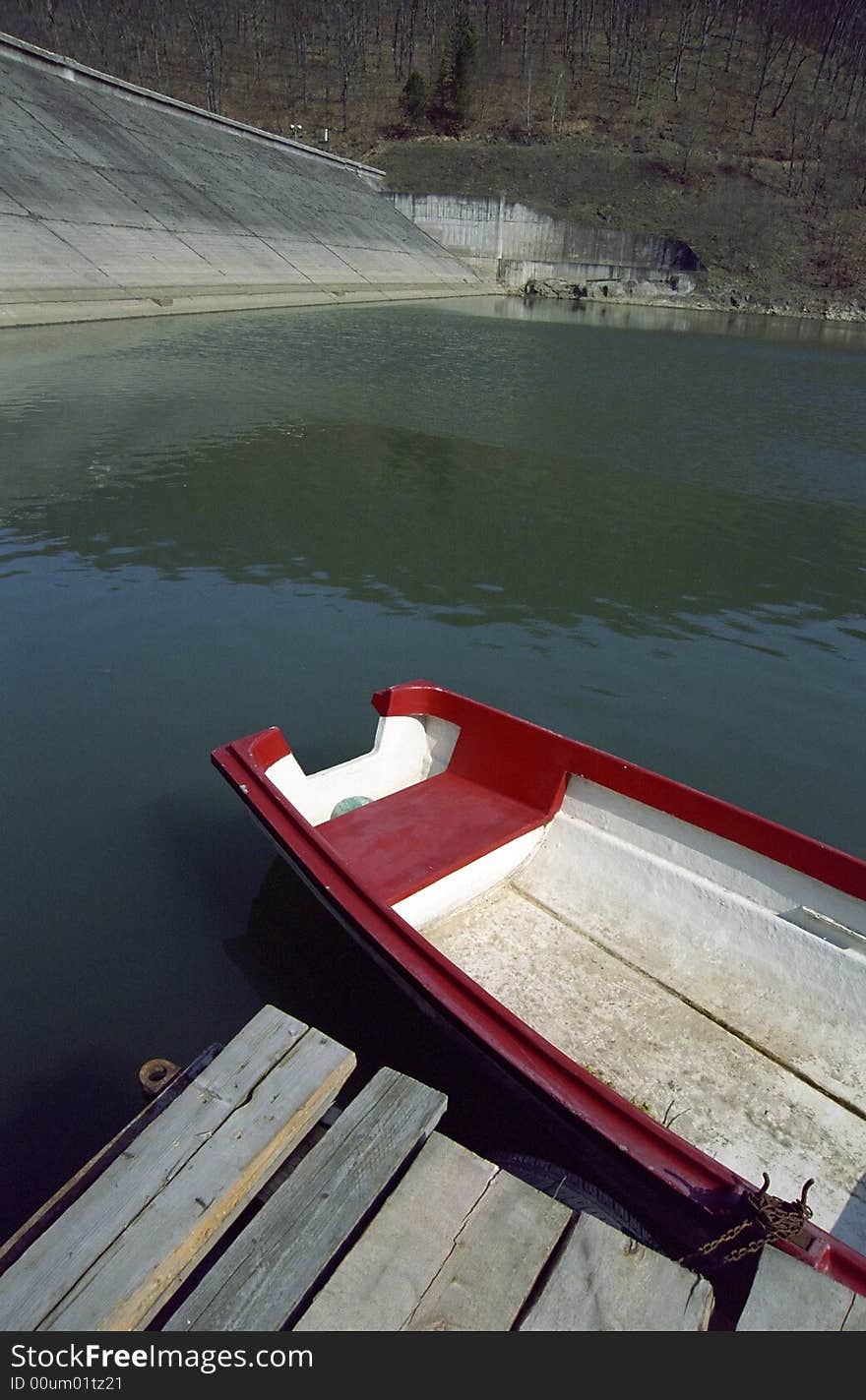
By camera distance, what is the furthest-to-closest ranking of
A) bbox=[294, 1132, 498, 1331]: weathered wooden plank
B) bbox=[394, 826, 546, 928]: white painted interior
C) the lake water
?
bbox=[394, 826, 546, 928]: white painted interior < the lake water < bbox=[294, 1132, 498, 1331]: weathered wooden plank

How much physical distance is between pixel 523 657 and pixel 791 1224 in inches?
345

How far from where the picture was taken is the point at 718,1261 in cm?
370

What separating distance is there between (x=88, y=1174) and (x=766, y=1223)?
300 centimetres

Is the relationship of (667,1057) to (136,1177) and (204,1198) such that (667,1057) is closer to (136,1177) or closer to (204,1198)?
(204,1198)

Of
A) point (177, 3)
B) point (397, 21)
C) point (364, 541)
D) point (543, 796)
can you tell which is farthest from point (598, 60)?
point (543, 796)

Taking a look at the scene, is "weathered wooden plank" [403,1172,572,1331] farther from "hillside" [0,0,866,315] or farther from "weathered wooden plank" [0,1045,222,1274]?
"hillside" [0,0,866,315]

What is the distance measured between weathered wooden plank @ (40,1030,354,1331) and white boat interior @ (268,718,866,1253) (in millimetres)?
2038

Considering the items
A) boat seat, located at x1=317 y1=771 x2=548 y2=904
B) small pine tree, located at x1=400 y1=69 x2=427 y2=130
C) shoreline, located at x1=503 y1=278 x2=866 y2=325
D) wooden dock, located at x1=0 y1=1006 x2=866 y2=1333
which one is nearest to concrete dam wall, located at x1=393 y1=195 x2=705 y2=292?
shoreline, located at x1=503 y1=278 x2=866 y2=325

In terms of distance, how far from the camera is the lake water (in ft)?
20.5

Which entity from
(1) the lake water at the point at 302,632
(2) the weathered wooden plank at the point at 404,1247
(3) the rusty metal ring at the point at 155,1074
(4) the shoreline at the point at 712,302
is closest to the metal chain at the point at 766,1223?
(2) the weathered wooden plank at the point at 404,1247

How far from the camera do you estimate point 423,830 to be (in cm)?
711

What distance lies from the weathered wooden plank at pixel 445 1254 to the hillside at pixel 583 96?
82215 mm

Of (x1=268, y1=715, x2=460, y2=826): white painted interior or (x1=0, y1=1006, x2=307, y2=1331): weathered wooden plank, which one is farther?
(x1=268, y1=715, x2=460, y2=826): white painted interior

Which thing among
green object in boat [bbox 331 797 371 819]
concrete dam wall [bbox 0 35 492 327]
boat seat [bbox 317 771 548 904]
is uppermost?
concrete dam wall [bbox 0 35 492 327]
